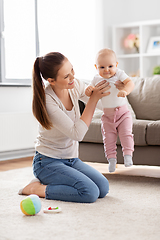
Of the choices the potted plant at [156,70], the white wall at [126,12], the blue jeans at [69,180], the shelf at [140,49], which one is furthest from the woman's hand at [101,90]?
the white wall at [126,12]

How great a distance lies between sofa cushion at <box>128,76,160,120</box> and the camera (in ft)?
10.3

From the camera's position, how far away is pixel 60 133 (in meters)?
2.14

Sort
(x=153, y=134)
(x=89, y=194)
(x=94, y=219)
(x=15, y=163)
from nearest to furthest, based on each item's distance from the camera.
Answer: (x=94, y=219), (x=89, y=194), (x=153, y=134), (x=15, y=163)

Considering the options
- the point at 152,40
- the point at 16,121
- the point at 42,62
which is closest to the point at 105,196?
the point at 42,62

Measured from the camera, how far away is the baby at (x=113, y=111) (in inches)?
80.3

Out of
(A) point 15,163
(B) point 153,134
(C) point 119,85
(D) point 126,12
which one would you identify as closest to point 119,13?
(D) point 126,12

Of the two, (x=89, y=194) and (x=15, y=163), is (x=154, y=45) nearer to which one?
(x=15, y=163)

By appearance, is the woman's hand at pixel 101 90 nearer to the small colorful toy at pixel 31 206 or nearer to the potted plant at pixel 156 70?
the small colorful toy at pixel 31 206

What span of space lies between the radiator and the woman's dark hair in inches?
70.2

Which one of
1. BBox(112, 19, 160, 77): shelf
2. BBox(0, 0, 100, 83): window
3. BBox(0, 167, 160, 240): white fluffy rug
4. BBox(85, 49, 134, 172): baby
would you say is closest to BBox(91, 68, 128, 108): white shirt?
BBox(85, 49, 134, 172): baby

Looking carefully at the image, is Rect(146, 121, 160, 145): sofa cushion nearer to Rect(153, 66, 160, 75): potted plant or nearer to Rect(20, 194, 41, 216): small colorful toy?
Rect(20, 194, 41, 216): small colorful toy

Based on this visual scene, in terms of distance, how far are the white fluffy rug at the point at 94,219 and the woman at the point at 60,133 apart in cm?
8

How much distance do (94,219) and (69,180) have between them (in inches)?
15.6

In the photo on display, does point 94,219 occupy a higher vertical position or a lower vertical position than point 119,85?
lower
